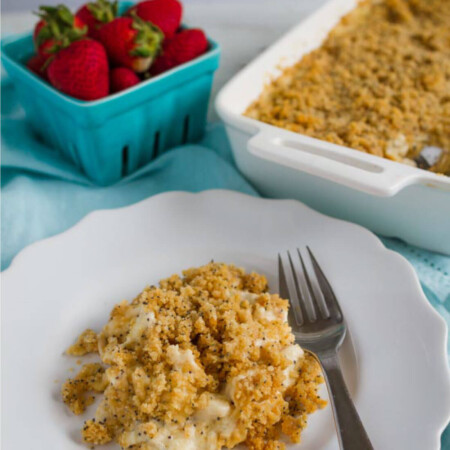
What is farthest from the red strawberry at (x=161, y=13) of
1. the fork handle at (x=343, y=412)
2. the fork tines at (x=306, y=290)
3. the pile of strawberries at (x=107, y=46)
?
the fork handle at (x=343, y=412)

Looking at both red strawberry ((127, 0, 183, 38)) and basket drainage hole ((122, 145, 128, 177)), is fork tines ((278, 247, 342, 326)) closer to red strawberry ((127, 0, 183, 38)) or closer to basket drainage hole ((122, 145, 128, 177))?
basket drainage hole ((122, 145, 128, 177))

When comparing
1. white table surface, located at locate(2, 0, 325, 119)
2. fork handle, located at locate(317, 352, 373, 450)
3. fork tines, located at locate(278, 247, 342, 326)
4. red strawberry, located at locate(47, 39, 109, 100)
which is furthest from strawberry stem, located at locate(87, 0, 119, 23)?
Answer: fork handle, located at locate(317, 352, 373, 450)

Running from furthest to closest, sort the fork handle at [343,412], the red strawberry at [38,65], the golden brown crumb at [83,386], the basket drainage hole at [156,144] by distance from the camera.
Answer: the basket drainage hole at [156,144]
the red strawberry at [38,65]
the golden brown crumb at [83,386]
the fork handle at [343,412]

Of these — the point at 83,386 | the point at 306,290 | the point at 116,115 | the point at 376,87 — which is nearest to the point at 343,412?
the point at 306,290

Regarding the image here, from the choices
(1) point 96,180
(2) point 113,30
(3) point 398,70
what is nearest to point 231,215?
(1) point 96,180

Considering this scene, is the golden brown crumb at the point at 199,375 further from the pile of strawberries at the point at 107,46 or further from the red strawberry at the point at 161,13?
the red strawberry at the point at 161,13

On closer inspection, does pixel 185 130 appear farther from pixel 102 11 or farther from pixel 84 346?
pixel 84 346
